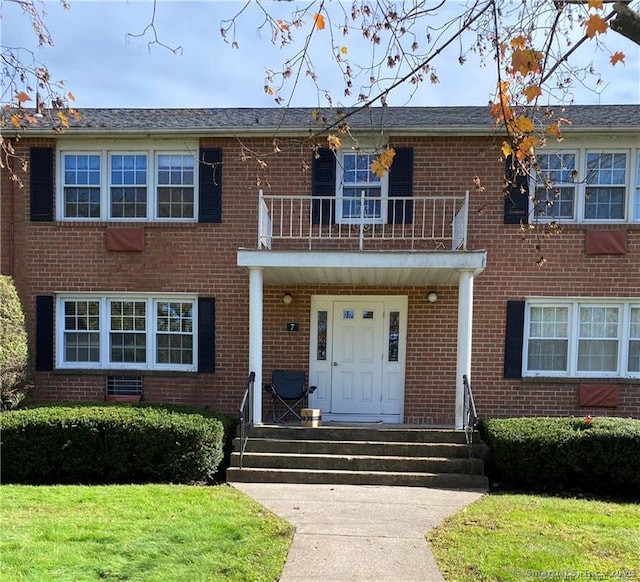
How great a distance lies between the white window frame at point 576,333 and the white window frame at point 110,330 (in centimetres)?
613

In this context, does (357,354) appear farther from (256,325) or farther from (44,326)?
(44,326)

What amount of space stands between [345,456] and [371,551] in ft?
8.47

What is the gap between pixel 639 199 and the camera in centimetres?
832

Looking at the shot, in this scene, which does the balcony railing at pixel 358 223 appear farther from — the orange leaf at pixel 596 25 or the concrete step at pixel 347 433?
the orange leaf at pixel 596 25

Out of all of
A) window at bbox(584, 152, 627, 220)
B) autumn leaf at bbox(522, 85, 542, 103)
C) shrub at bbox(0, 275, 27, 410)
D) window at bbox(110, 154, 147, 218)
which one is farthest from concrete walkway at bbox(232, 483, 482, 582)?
window at bbox(584, 152, 627, 220)

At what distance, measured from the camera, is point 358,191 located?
862 centimetres

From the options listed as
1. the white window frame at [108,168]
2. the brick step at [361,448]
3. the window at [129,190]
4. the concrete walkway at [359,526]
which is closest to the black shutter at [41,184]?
the white window frame at [108,168]

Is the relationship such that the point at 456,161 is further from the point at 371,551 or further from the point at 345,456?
the point at 371,551

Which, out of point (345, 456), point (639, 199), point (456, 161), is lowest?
point (345, 456)

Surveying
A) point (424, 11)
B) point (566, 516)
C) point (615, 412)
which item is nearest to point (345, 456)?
point (566, 516)

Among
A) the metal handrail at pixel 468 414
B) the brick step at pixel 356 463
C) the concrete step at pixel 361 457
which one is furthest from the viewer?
the metal handrail at pixel 468 414

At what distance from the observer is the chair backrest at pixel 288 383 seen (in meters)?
8.50

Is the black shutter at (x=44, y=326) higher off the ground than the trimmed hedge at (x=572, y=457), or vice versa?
the black shutter at (x=44, y=326)

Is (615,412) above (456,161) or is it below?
below
